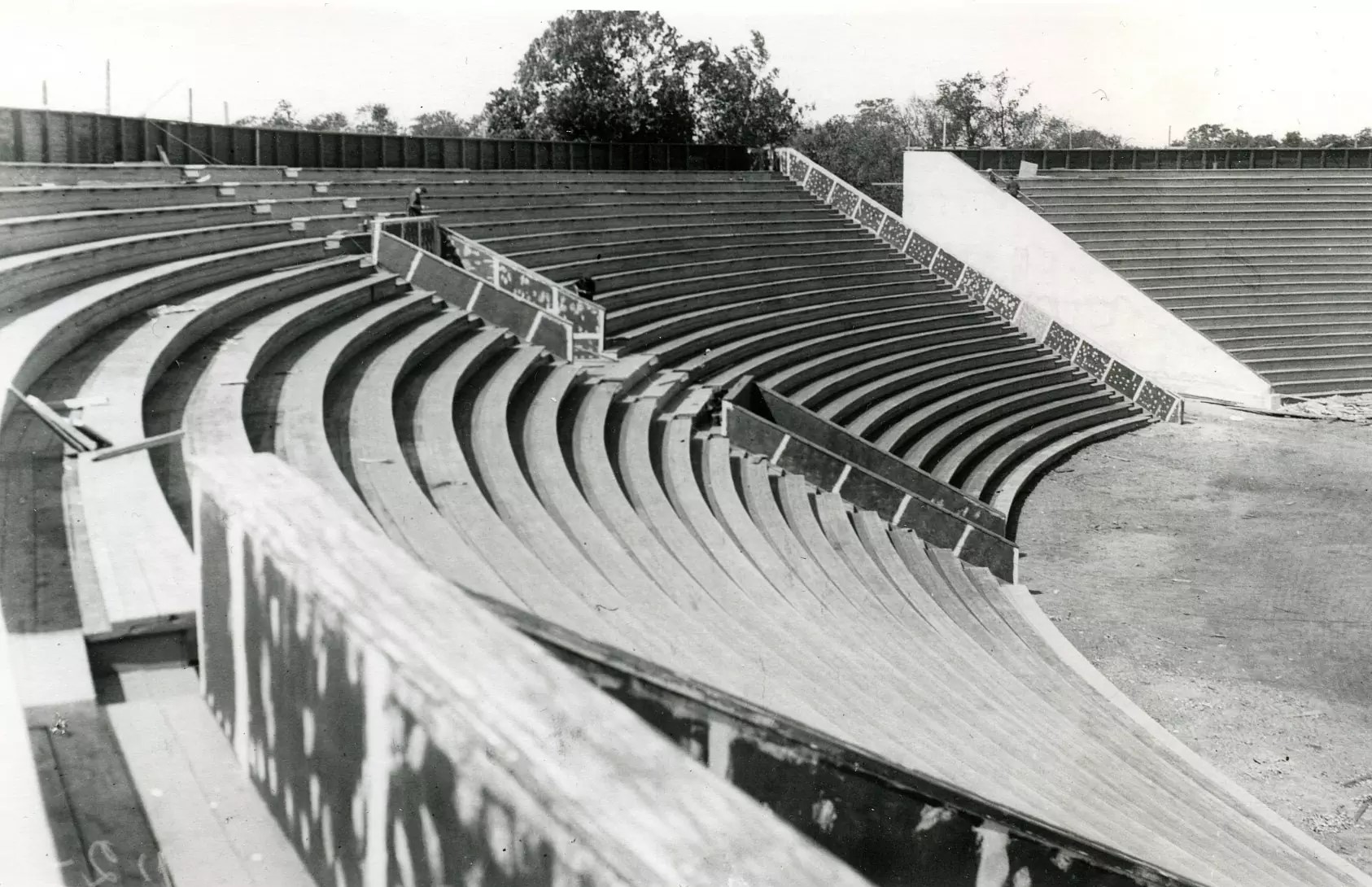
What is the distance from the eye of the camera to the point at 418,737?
5.61 feet

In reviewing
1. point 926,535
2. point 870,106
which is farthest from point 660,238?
point 870,106

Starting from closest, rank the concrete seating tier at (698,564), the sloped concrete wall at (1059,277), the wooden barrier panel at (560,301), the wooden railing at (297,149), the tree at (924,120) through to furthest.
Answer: the concrete seating tier at (698,564), the wooden railing at (297,149), the wooden barrier panel at (560,301), the sloped concrete wall at (1059,277), the tree at (924,120)

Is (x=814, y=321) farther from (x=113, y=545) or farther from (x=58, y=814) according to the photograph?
(x=58, y=814)

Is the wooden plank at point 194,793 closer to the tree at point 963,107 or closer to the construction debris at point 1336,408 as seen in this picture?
the construction debris at point 1336,408

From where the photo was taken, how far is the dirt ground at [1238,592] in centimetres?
852

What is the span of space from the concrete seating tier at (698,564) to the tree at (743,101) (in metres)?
20.4

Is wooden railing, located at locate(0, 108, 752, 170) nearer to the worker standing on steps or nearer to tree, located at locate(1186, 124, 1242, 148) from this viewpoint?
the worker standing on steps

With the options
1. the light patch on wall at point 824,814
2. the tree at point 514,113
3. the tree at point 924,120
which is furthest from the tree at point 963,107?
the light patch on wall at point 824,814

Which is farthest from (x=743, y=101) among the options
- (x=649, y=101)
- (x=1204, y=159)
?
(x=1204, y=159)

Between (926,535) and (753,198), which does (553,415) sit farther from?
(753,198)

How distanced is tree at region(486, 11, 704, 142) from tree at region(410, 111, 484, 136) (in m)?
10.9

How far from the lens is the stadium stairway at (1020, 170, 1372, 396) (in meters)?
21.8

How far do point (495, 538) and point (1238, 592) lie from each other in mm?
8603


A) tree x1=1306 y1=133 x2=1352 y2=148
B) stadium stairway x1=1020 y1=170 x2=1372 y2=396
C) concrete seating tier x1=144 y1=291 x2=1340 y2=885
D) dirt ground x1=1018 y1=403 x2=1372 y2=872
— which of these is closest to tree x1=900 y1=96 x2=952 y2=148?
tree x1=1306 y1=133 x2=1352 y2=148
